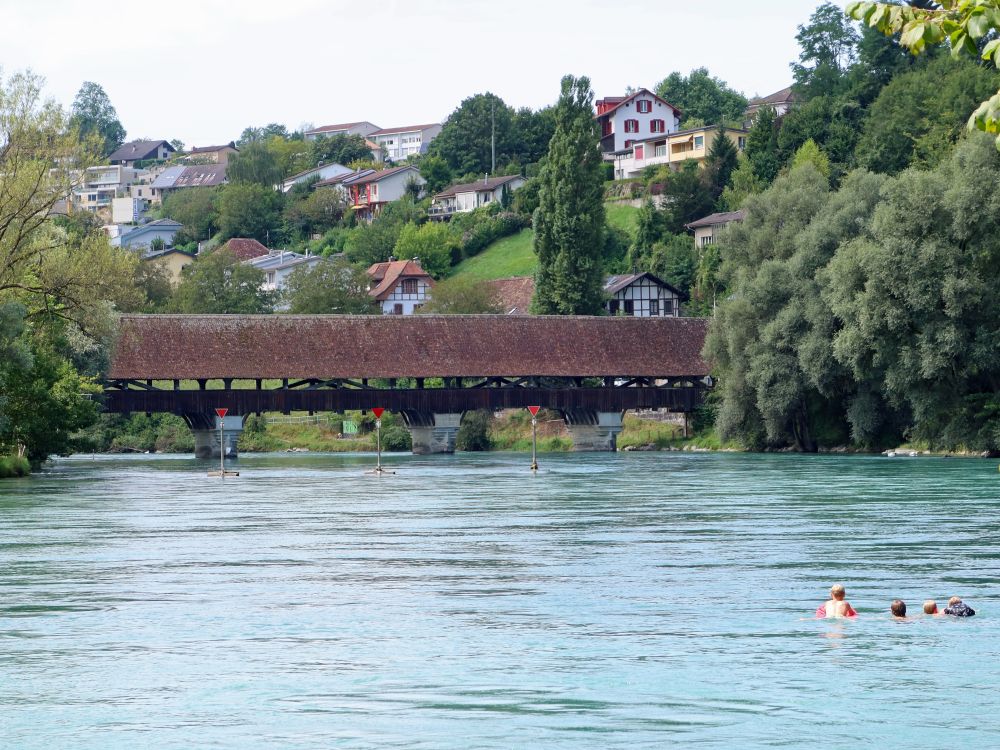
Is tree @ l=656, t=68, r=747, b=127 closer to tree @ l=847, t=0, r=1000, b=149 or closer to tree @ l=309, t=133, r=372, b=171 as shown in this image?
Answer: tree @ l=309, t=133, r=372, b=171

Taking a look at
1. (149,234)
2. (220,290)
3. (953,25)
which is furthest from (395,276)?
(953,25)

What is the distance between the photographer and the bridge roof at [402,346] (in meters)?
62.8

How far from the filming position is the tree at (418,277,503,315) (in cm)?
8169

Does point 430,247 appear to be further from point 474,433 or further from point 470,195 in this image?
point 474,433

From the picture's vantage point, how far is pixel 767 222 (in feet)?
183

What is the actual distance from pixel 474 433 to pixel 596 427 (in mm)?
7045

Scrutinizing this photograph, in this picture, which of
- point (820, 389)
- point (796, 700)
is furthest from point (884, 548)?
point (820, 389)

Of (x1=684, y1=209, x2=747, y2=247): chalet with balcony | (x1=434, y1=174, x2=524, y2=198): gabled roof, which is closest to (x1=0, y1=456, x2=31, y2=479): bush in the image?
(x1=684, y1=209, x2=747, y2=247): chalet with balcony

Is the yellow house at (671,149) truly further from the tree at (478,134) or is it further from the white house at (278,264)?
the white house at (278,264)

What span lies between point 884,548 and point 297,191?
390ft

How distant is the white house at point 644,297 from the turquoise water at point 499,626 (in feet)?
165

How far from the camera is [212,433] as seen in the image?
6397 centimetres

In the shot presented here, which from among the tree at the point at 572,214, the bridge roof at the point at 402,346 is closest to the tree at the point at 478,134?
the tree at the point at 572,214

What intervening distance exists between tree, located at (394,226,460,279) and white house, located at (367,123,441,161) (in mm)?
75965
